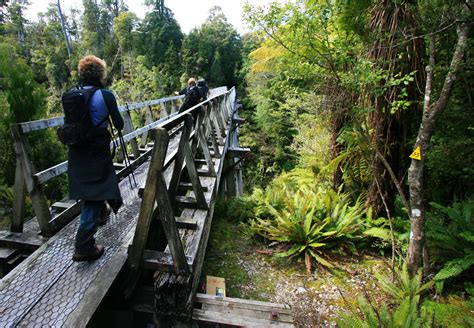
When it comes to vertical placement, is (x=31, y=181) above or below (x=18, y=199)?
above

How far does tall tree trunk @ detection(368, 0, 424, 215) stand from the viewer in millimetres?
3689

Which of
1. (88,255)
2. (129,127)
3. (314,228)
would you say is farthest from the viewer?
(129,127)

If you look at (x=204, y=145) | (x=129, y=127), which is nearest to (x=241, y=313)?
(x=204, y=145)

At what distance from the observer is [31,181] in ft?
8.06

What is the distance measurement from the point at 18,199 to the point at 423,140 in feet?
13.9

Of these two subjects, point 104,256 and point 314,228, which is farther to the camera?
point 314,228

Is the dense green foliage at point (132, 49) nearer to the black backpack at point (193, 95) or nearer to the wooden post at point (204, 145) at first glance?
the black backpack at point (193, 95)

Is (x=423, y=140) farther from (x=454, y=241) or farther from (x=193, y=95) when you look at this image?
(x=193, y=95)

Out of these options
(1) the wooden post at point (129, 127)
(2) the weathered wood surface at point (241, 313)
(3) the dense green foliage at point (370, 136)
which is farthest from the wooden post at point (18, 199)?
(3) the dense green foliage at point (370, 136)

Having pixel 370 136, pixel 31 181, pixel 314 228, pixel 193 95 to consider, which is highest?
pixel 193 95

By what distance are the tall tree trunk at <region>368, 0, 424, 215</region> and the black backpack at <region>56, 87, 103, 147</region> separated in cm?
340

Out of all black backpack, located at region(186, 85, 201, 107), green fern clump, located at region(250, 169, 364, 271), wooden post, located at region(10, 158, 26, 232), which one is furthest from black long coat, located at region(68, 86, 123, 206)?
black backpack, located at region(186, 85, 201, 107)

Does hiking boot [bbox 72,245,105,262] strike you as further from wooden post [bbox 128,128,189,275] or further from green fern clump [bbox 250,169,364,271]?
green fern clump [bbox 250,169,364,271]

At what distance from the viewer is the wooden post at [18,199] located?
2516 millimetres
